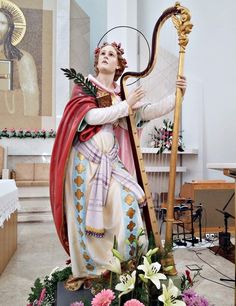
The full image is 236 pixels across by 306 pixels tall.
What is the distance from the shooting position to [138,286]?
1372 millimetres

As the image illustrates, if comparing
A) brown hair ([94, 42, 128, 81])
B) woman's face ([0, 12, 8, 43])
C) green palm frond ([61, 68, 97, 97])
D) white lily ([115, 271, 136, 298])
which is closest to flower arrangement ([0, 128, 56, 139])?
woman's face ([0, 12, 8, 43])

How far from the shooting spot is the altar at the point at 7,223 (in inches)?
116

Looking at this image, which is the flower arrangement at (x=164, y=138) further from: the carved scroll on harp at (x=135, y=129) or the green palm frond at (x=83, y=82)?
Result: the green palm frond at (x=83, y=82)

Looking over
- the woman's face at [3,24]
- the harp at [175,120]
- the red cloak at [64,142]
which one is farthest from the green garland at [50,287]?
the woman's face at [3,24]

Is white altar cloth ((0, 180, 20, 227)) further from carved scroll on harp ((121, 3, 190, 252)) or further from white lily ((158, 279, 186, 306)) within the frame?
white lily ((158, 279, 186, 306))

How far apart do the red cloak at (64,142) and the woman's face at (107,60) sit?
0.59 feet

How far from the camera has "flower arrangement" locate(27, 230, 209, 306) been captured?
1.18m

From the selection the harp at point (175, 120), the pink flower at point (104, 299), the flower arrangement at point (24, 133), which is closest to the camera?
the pink flower at point (104, 299)

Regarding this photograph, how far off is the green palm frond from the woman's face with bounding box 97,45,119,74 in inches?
4.7

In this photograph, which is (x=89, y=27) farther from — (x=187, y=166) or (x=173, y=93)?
(x=173, y=93)

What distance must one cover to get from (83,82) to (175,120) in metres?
0.50

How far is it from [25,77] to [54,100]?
3.14 ft

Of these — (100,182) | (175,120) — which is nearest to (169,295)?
(100,182)

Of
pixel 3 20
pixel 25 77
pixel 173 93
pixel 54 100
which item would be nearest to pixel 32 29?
pixel 3 20
